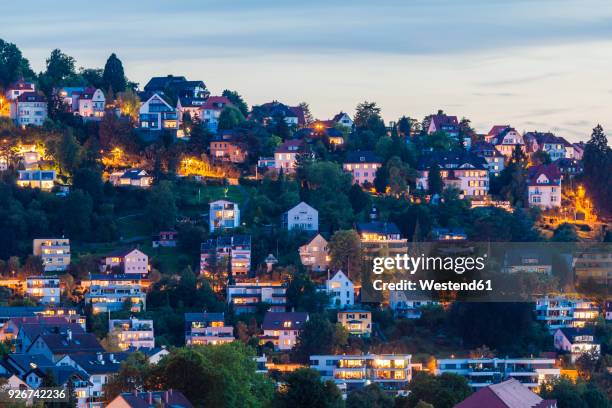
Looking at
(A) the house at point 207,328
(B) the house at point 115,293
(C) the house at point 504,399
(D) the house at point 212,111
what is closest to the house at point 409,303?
(A) the house at point 207,328

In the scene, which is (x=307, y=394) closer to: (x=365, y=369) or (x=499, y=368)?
(x=365, y=369)

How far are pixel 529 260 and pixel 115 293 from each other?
19.3 m

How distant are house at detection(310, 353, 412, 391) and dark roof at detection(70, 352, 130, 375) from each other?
797cm

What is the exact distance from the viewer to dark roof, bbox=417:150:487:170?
8994 centimetres

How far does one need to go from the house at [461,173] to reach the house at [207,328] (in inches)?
841

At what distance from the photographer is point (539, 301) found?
7431 centimetres

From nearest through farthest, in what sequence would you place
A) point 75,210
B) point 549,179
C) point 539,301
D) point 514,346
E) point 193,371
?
point 193,371 < point 514,346 < point 539,301 < point 75,210 < point 549,179

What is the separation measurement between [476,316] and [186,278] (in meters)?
12.3

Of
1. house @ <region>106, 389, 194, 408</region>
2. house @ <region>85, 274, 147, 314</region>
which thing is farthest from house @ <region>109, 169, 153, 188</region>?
house @ <region>106, 389, 194, 408</region>

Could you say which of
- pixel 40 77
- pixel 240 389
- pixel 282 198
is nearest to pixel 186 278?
pixel 282 198

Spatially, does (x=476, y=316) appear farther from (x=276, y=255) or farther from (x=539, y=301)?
(x=276, y=255)

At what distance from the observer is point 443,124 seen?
10562cm

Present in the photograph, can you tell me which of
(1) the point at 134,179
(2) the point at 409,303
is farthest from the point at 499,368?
(1) the point at 134,179

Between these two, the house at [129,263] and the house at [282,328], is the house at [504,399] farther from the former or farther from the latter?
the house at [129,263]
